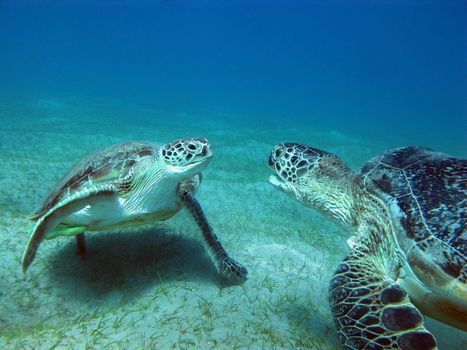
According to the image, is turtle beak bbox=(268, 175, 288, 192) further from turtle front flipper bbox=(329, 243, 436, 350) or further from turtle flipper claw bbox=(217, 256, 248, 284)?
turtle front flipper bbox=(329, 243, 436, 350)

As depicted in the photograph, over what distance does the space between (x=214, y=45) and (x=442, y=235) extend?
A: 17371 centimetres

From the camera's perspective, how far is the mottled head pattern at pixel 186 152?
2.69m

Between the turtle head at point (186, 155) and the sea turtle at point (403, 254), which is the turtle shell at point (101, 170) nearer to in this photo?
the turtle head at point (186, 155)

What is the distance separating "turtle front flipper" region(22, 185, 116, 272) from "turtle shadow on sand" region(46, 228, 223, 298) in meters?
0.86

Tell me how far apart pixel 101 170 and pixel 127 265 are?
1173mm

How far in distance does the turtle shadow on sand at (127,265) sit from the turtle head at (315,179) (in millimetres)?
1352

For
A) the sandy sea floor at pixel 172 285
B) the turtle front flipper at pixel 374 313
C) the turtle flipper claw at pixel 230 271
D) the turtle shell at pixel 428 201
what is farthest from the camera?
the turtle flipper claw at pixel 230 271

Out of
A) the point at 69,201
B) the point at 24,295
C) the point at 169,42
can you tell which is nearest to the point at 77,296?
the point at 24,295

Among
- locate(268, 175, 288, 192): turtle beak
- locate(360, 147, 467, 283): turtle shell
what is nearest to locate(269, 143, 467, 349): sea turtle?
locate(360, 147, 467, 283): turtle shell

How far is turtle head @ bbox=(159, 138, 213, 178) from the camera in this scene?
8.84 feet

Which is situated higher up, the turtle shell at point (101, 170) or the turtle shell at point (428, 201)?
the turtle shell at point (428, 201)

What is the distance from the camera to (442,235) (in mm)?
1810

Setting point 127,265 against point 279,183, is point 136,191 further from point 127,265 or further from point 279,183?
point 279,183

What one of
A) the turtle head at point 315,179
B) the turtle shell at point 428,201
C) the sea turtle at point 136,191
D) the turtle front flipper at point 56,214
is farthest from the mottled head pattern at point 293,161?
the turtle front flipper at point 56,214
